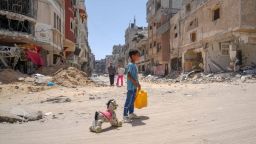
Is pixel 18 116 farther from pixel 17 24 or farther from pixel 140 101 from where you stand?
pixel 17 24

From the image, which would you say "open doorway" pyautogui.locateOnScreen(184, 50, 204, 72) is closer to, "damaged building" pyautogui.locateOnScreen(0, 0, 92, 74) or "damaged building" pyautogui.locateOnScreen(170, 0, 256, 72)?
"damaged building" pyautogui.locateOnScreen(170, 0, 256, 72)

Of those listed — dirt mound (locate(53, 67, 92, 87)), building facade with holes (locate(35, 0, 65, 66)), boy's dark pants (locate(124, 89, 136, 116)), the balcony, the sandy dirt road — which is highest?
the balcony

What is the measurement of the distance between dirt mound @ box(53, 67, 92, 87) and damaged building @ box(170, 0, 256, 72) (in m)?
11.3

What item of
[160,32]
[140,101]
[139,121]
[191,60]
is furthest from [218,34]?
[139,121]

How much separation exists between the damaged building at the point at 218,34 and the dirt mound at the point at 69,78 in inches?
445

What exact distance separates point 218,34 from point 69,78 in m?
13.0

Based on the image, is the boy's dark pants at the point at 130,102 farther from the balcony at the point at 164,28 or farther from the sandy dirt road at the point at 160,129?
the balcony at the point at 164,28

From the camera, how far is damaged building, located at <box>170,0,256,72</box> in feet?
71.7

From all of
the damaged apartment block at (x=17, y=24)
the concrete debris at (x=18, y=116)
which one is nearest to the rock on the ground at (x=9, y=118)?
the concrete debris at (x=18, y=116)

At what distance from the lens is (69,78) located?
19516mm

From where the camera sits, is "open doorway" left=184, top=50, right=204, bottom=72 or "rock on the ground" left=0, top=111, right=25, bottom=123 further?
"open doorway" left=184, top=50, right=204, bottom=72

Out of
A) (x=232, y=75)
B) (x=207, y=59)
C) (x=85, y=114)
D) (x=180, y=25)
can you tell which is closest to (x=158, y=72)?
(x=180, y=25)

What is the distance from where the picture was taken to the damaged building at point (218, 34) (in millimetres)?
21844

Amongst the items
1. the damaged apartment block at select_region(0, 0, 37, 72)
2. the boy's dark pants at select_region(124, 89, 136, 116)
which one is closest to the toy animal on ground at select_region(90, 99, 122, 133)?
the boy's dark pants at select_region(124, 89, 136, 116)
